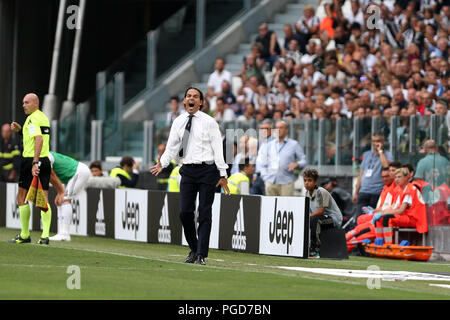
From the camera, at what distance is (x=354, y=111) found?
23.7 metres

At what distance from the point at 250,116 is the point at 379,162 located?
530 cm

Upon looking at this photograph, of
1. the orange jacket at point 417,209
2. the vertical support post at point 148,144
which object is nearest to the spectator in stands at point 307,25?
the vertical support post at point 148,144

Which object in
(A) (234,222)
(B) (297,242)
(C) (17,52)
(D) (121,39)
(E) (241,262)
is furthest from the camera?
(D) (121,39)

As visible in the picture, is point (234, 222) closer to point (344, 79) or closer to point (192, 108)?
point (192, 108)

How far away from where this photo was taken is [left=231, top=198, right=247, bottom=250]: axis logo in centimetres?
1853

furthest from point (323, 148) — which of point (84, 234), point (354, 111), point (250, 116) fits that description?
point (84, 234)

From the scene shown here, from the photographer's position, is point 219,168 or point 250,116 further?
point 250,116

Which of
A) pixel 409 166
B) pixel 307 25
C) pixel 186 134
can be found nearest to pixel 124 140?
pixel 307 25

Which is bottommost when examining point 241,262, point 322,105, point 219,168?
point 241,262

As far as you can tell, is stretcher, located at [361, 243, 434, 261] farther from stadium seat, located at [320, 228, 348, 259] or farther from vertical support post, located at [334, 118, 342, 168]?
vertical support post, located at [334, 118, 342, 168]

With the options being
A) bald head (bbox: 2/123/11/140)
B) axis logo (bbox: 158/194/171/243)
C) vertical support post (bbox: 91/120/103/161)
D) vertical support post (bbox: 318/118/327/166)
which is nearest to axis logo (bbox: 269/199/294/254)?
axis logo (bbox: 158/194/171/243)

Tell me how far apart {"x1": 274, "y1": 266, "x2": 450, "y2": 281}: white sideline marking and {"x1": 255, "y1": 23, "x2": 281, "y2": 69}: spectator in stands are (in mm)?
13691

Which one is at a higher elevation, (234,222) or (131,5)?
(131,5)

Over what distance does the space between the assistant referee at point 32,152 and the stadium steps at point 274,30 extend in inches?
506
